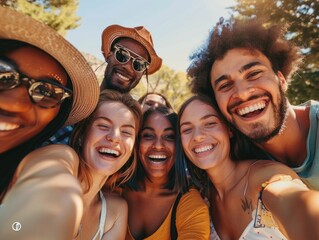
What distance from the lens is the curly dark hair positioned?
3152 mm

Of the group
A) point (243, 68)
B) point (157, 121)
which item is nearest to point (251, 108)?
Result: point (243, 68)

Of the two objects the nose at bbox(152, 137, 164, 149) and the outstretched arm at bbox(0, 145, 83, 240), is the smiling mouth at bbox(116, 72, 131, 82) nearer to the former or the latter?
the nose at bbox(152, 137, 164, 149)

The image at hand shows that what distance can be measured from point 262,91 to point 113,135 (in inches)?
61.9

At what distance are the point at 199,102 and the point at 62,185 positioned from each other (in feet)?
6.91

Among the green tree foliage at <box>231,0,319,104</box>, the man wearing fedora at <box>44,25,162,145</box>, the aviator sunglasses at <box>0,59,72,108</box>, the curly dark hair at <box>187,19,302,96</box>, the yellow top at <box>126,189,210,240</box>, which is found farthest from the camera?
the green tree foliage at <box>231,0,319,104</box>

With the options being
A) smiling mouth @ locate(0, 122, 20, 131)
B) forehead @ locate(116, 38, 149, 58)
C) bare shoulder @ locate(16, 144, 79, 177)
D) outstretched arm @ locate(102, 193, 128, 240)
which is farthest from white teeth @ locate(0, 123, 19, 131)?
forehead @ locate(116, 38, 149, 58)

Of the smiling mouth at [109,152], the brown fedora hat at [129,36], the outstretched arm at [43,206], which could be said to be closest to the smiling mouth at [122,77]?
the brown fedora hat at [129,36]

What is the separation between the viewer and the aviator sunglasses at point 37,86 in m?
1.56

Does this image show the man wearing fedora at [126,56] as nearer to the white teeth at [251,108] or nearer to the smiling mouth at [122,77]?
the smiling mouth at [122,77]

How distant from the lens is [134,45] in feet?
14.2

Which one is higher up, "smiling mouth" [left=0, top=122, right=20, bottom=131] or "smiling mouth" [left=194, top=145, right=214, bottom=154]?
"smiling mouth" [left=0, top=122, right=20, bottom=131]

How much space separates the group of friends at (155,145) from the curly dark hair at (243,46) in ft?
0.05

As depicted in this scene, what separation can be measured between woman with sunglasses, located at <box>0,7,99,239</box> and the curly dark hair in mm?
1707

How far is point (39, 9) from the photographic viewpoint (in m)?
12.7
